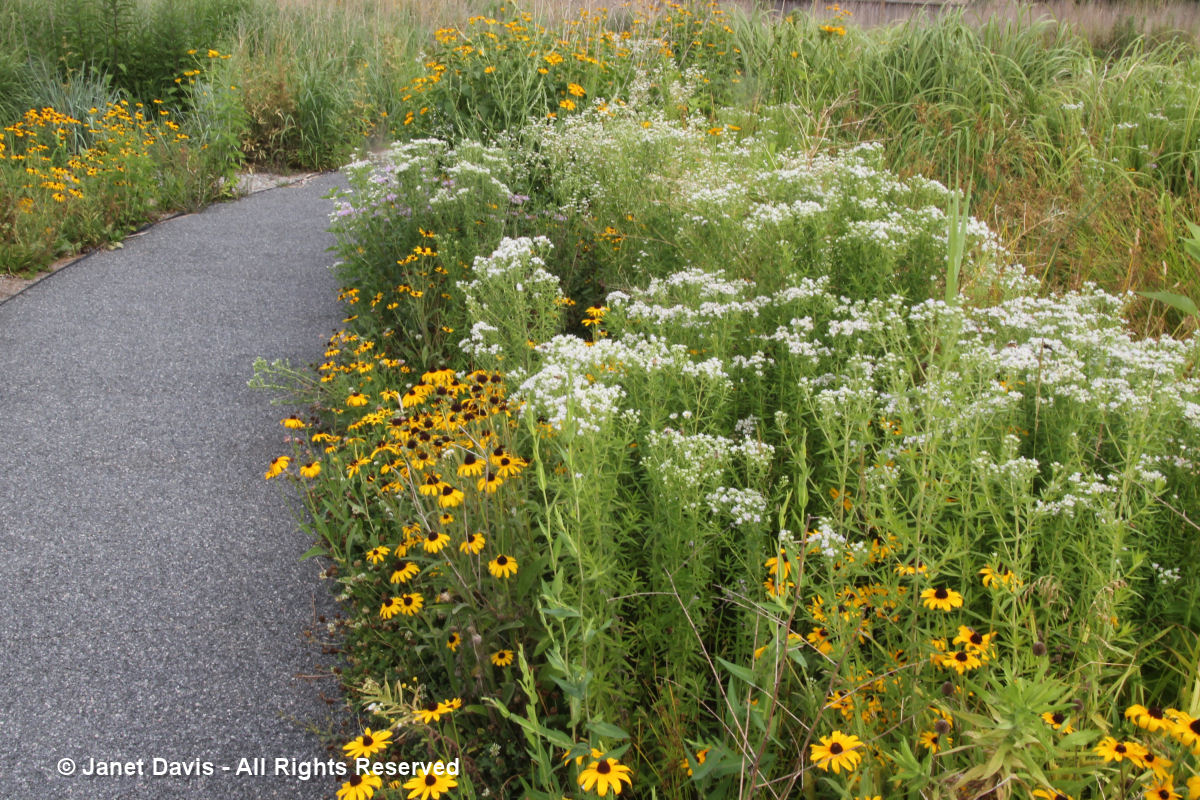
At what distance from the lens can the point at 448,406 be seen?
2650 mm

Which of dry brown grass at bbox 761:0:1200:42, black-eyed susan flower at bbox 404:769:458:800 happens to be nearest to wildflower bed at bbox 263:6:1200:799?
black-eyed susan flower at bbox 404:769:458:800

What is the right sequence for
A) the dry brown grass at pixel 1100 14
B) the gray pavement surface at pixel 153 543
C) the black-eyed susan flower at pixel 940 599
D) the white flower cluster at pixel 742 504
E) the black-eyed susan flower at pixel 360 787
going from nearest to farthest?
the black-eyed susan flower at pixel 360 787
the black-eyed susan flower at pixel 940 599
the white flower cluster at pixel 742 504
the gray pavement surface at pixel 153 543
the dry brown grass at pixel 1100 14

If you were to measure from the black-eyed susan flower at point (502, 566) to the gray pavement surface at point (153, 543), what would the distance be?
0.78 meters

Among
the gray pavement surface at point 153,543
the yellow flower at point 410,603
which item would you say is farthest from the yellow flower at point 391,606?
the gray pavement surface at point 153,543

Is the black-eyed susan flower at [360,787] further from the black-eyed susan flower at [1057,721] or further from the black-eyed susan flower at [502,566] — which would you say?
the black-eyed susan flower at [1057,721]

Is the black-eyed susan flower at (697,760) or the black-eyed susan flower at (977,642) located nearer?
the black-eyed susan flower at (977,642)

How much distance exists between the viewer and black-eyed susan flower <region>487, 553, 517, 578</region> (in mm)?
2084

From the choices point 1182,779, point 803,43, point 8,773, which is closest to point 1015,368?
point 1182,779

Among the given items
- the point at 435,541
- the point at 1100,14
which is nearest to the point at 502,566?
the point at 435,541

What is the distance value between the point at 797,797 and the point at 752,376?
4.55ft

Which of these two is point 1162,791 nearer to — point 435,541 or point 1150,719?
point 1150,719

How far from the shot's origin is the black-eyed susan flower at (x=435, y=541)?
2156 mm

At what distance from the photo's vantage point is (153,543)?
3.23 meters

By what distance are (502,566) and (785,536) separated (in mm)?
719
